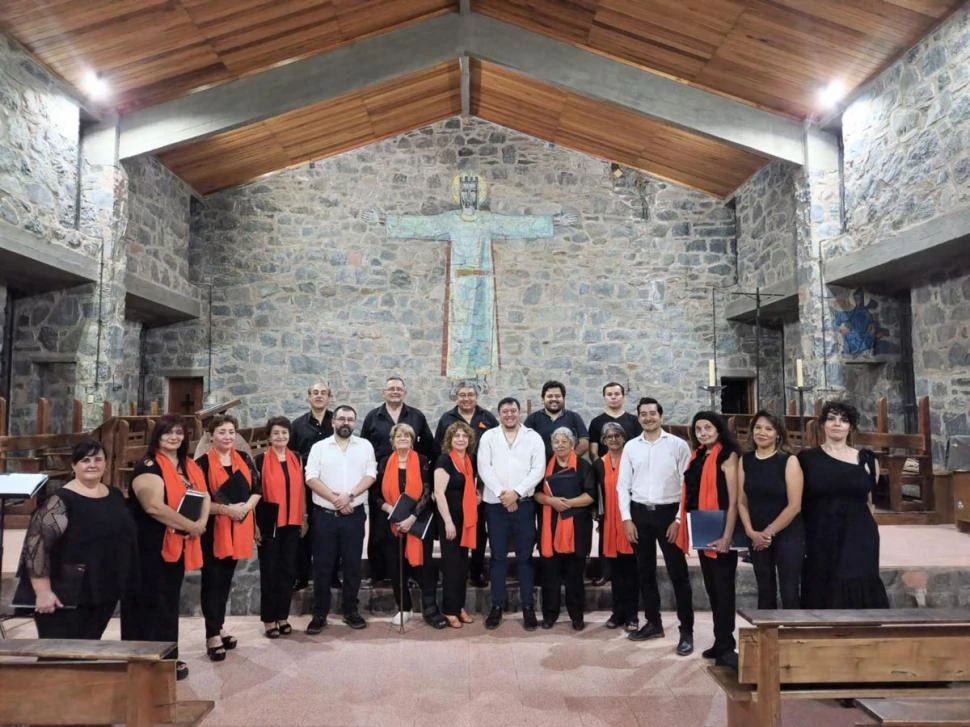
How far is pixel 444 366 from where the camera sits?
353 inches

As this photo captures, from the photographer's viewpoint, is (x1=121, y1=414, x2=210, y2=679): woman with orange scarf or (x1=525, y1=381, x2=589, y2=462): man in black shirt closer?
(x1=121, y1=414, x2=210, y2=679): woman with orange scarf

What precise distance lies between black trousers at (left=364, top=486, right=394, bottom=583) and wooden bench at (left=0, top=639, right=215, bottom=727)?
1873 millimetres

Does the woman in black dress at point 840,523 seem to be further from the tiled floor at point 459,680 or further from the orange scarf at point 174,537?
the orange scarf at point 174,537

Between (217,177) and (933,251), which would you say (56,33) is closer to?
(217,177)

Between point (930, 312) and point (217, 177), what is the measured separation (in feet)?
26.9

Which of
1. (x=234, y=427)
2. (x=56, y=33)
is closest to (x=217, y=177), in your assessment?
(x=56, y=33)

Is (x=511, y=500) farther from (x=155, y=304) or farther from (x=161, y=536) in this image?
(x=155, y=304)

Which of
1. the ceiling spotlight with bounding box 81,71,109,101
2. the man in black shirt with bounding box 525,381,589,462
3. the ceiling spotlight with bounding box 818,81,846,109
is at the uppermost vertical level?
the ceiling spotlight with bounding box 81,71,109,101

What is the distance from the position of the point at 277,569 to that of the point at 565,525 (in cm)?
155

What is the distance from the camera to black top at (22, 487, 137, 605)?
2.37m

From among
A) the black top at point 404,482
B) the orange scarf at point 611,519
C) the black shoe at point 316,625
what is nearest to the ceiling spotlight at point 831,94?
the orange scarf at point 611,519

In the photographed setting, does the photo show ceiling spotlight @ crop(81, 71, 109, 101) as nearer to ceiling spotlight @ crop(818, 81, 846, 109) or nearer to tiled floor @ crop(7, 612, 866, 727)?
tiled floor @ crop(7, 612, 866, 727)

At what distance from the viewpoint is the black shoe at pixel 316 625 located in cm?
356

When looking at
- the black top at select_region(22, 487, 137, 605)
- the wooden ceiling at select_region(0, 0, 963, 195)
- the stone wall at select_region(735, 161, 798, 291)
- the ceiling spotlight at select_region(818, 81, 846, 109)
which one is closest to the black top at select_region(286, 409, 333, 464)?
the black top at select_region(22, 487, 137, 605)
